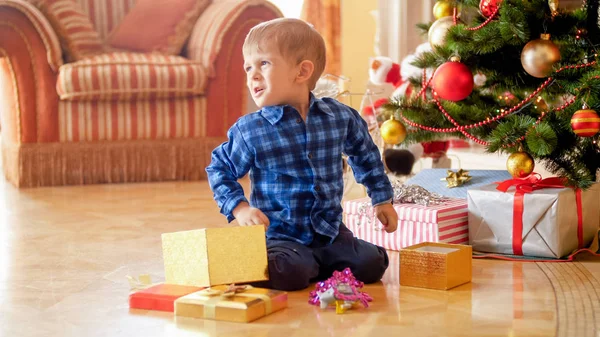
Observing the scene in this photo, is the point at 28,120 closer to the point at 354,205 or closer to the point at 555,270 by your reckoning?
the point at 354,205

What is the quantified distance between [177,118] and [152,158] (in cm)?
19

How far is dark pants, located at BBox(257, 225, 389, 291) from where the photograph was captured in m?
1.46

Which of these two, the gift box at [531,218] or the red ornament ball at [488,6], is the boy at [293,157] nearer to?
the gift box at [531,218]

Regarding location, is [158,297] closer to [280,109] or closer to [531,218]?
[280,109]

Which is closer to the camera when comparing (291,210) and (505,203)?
(291,210)

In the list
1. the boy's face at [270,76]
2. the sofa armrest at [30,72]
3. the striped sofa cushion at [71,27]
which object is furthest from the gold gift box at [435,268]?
the striped sofa cushion at [71,27]

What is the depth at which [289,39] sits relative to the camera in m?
1.53

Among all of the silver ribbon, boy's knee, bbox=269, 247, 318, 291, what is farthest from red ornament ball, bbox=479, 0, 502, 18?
boy's knee, bbox=269, 247, 318, 291

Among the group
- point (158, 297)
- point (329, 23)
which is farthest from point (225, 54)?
point (158, 297)

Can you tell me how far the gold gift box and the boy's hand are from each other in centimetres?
9

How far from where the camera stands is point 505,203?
1794 millimetres

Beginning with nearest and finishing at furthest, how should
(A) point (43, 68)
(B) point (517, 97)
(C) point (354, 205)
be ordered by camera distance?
1. (C) point (354, 205)
2. (B) point (517, 97)
3. (A) point (43, 68)

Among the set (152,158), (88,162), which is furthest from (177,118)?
(88,162)

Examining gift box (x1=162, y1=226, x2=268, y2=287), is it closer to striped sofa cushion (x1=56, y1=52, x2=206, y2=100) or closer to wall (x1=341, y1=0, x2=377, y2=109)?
striped sofa cushion (x1=56, y1=52, x2=206, y2=100)
